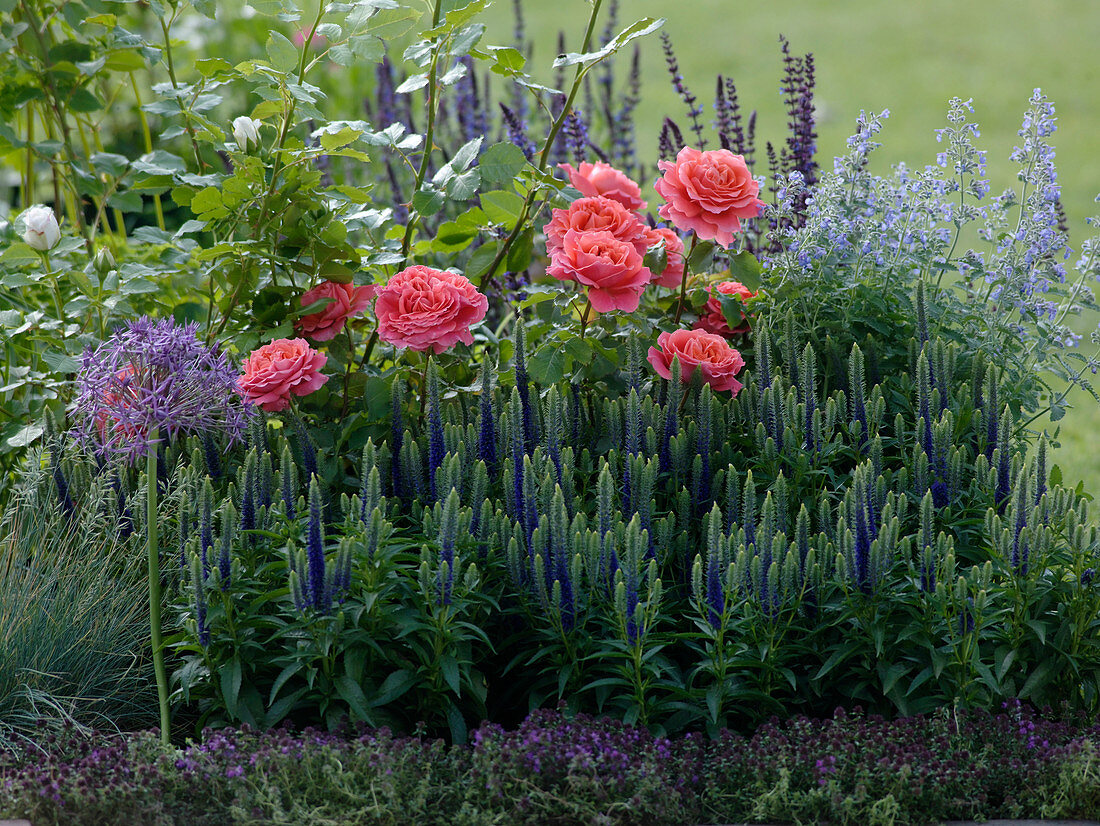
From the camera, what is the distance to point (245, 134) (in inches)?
127

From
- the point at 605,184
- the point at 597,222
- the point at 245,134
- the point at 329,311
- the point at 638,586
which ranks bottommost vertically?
the point at 638,586

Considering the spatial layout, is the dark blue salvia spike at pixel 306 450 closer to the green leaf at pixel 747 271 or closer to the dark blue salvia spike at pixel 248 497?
the dark blue salvia spike at pixel 248 497

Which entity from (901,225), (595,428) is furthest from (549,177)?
(901,225)

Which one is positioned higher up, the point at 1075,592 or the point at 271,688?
the point at 1075,592

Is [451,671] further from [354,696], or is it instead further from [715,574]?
[715,574]

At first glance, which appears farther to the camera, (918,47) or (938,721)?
(918,47)

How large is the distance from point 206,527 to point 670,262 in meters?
1.69

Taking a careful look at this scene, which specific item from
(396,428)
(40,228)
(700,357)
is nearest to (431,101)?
(396,428)

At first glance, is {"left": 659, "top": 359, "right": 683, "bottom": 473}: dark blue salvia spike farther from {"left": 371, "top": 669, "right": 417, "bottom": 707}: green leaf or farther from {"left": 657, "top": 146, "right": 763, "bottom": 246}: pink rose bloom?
{"left": 371, "top": 669, "right": 417, "bottom": 707}: green leaf

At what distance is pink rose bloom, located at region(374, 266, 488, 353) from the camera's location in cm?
307

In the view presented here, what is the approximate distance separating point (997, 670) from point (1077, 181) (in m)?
8.40

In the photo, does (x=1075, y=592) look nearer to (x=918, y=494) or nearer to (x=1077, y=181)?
(x=918, y=494)

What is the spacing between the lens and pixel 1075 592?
2.54m

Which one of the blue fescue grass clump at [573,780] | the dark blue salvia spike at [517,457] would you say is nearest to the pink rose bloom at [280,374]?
the dark blue salvia spike at [517,457]
